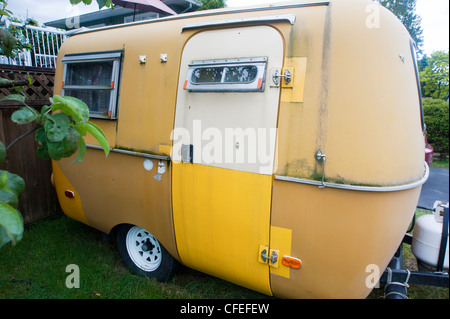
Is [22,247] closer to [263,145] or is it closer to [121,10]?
[263,145]

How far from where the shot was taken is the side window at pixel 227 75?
2355mm

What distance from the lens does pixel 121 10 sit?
12711 millimetres

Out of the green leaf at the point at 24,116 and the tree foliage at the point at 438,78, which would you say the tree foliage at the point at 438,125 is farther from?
the green leaf at the point at 24,116

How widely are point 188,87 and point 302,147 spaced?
114cm

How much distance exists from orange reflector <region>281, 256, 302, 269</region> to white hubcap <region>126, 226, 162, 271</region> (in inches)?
60.5

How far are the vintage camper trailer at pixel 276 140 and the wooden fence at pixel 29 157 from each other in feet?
7.83

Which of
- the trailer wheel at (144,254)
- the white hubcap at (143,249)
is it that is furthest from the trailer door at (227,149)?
the white hubcap at (143,249)

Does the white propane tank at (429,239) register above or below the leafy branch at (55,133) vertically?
below

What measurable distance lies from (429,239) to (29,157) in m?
5.34

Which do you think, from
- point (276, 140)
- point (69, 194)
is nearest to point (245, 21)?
point (276, 140)

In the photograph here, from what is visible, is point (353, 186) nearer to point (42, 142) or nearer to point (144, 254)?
point (42, 142)

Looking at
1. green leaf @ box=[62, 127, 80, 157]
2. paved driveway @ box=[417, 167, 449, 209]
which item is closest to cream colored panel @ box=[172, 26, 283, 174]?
green leaf @ box=[62, 127, 80, 157]

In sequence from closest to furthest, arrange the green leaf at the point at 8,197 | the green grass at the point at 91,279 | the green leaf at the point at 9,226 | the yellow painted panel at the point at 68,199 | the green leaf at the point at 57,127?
the green leaf at the point at 9,226 < the green leaf at the point at 8,197 < the green leaf at the point at 57,127 < the green grass at the point at 91,279 < the yellow painted panel at the point at 68,199
